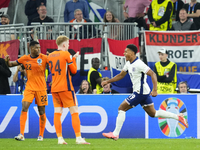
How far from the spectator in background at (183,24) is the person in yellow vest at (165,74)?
80.2 inches

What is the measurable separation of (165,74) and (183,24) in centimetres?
270

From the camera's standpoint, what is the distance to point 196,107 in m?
11.2

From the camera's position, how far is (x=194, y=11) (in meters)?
15.0

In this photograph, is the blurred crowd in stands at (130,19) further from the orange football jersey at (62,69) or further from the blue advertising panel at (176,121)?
the orange football jersey at (62,69)

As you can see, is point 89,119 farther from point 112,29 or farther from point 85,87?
point 112,29

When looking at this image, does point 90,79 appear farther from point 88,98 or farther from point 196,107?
point 196,107

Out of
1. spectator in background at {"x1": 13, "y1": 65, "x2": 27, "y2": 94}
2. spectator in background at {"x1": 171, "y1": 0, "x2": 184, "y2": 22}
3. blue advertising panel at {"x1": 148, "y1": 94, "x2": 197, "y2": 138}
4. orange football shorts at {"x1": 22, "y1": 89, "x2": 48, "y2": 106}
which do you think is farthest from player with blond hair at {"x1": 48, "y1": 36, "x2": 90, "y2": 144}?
spectator in background at {"x1": 171, "y1": 0, "x2": 184, "y2": 22}

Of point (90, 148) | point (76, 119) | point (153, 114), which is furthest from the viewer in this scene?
point (153, 114)

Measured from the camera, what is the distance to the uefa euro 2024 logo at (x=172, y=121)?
36.8 feet

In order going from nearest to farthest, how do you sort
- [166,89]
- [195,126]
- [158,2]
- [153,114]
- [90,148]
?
[90,148] → [153,114] → [195,126] → [166,89] → [158,2]

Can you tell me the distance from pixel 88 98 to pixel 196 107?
2.94m

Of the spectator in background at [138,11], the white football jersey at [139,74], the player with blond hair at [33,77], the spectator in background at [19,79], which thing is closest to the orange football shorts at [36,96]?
the player with blond hair at [33,77]

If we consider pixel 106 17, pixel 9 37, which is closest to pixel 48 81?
pixel 9 37

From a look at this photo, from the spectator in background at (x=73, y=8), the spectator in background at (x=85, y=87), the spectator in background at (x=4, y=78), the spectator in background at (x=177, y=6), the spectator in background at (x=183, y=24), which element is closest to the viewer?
the spectator in background at (x=4, y=78)
